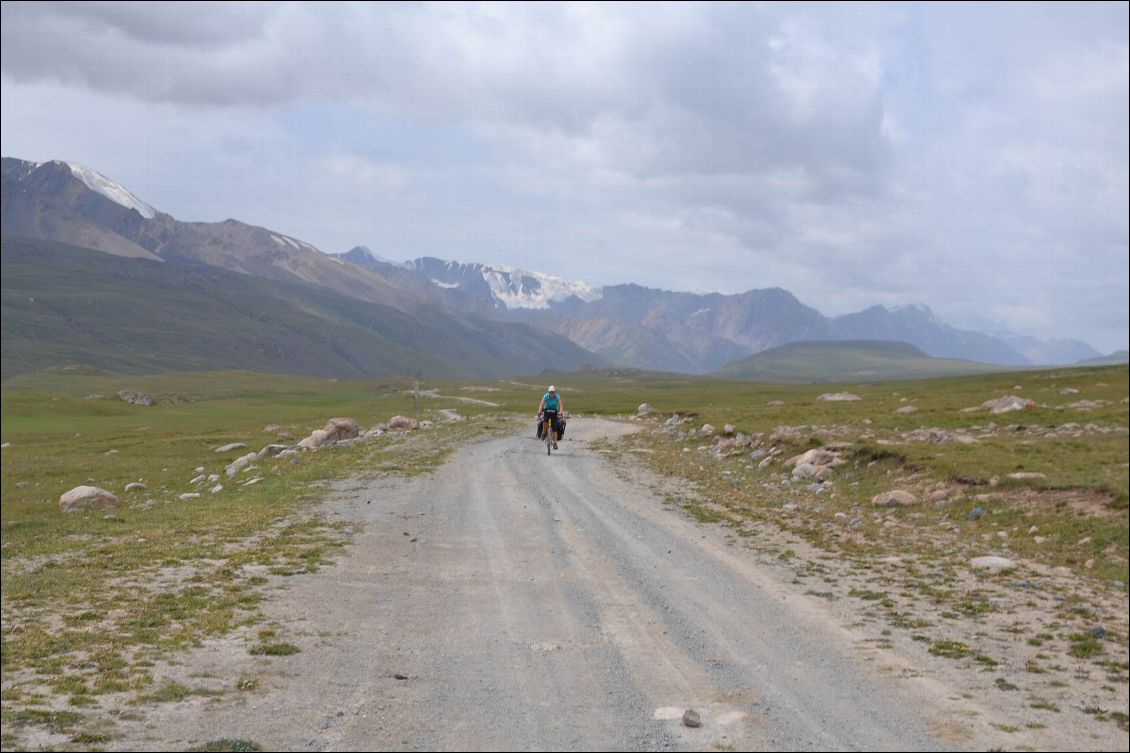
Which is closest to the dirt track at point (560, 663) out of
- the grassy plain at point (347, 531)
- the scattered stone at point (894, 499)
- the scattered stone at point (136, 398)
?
the grassy plain at point (347, 531)

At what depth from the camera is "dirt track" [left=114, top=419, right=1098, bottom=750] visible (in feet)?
34.0

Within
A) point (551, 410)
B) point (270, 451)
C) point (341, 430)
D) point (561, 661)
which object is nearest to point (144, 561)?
point (561, 661)

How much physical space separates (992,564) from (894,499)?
922 cm

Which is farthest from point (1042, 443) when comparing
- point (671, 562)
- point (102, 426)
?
point (102, 426)

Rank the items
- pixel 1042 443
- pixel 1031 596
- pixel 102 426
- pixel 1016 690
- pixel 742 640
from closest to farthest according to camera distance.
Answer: pixel 1016 690
pixel 742 640
pixel 1031 596
pixel 1042 443
pixel 102 426

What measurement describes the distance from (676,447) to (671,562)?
3321cm

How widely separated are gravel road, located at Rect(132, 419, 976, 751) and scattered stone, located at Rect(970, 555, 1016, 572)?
6271 millimetres

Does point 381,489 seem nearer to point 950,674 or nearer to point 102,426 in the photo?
point 950,674

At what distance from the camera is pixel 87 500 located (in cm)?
3331

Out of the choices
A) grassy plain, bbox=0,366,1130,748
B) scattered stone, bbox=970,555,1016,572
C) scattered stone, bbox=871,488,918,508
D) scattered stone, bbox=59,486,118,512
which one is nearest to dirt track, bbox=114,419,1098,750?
grassy plain, bbox=0,366,1130,748

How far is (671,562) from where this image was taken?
20.3 meters

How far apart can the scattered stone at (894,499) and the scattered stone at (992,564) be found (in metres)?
8.42

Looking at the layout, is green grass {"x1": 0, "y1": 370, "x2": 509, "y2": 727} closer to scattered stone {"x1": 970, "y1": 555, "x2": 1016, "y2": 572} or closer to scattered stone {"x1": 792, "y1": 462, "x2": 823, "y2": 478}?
scattered stone {"x1": 970, "y1": 555, "x2": 1016, "y2": 572}

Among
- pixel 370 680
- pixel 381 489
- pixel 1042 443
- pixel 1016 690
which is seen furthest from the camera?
pixel 1042 443
